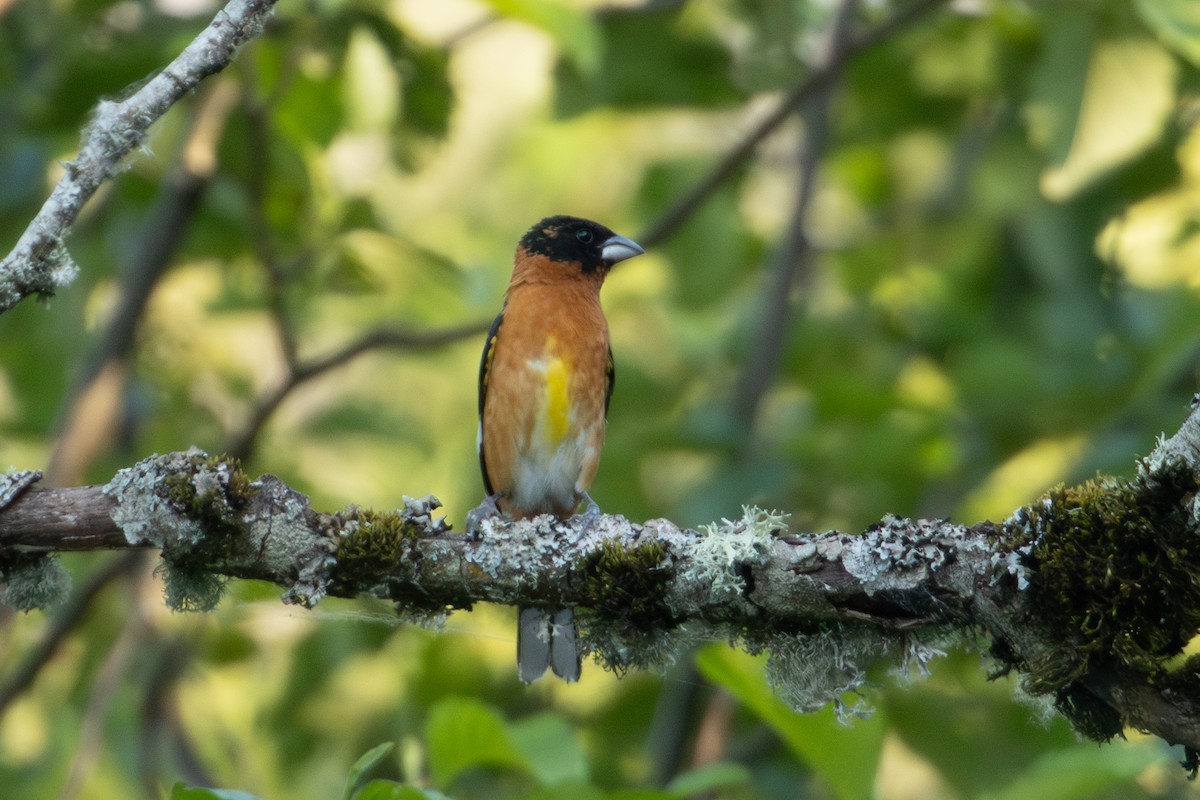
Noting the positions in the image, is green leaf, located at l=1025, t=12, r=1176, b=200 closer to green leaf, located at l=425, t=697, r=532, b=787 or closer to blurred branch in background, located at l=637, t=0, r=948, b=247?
blurred branch in background, located at l=637, t=0, r=948, b=247

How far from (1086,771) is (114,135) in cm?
274

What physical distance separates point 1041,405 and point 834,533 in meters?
4.07

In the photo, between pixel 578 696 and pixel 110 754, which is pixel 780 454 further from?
pixel 110 754

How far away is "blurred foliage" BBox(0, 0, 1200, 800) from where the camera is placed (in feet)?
19.5

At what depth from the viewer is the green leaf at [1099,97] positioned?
5.55m

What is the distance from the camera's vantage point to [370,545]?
3150 millimetres

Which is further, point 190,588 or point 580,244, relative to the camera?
point 580,244

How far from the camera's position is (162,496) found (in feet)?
9.91

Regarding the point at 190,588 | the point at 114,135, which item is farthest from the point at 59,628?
the point at 114,135

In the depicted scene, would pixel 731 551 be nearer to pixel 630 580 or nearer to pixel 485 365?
pixel 630 580

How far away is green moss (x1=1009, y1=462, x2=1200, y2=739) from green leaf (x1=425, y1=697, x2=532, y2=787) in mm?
1439

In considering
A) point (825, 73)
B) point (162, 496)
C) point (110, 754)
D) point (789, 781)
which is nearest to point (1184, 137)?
point (825, 73)

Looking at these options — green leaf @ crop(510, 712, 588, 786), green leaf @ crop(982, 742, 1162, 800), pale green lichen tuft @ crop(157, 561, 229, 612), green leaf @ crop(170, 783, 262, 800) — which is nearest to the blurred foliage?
green leaf @ crop(510, 712, 588, 786)

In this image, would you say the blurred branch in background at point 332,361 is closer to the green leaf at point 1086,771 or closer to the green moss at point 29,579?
the green moss at point 29,579
